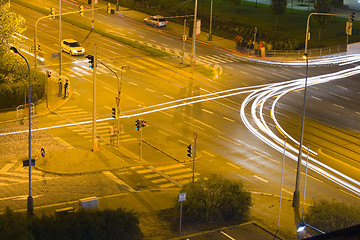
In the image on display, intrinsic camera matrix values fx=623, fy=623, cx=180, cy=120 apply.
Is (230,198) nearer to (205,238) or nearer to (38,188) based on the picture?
(205,238)

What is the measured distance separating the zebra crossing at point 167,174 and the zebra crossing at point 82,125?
530 centimetres

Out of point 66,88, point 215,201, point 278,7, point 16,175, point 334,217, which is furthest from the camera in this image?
point 278,7

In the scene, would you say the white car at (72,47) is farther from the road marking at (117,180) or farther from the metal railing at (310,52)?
the road marking at (117,180)

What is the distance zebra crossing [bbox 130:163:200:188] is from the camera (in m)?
38.1

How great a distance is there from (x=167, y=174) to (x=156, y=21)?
1865 inches

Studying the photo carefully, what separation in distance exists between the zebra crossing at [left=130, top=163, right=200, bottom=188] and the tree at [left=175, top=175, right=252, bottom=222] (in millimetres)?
4642

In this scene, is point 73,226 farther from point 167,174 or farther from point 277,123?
point 277,123

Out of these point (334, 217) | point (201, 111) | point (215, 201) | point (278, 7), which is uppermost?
point (278, 7)

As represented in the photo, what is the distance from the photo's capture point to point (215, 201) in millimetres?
32938

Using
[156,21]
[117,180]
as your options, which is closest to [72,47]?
[156,21]

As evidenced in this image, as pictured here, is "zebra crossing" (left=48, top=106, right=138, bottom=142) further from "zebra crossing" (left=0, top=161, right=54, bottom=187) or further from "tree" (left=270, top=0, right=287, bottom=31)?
"tree" (left=270, top=0, right=287, bottom=31)

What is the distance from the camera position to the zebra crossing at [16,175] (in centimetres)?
3725

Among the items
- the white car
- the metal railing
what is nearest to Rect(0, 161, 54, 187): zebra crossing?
the white car

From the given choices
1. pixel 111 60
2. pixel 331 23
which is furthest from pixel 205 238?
→ pixel 331 23
